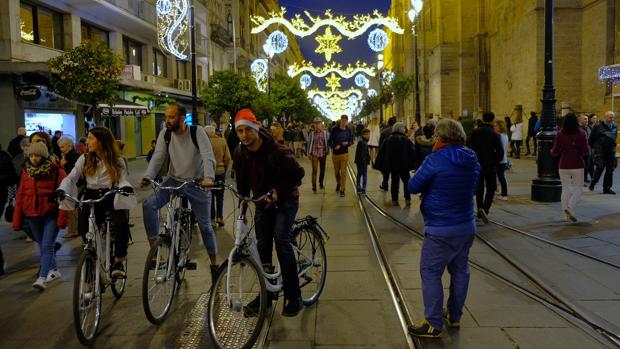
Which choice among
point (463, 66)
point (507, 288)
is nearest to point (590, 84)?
point (463, 66)

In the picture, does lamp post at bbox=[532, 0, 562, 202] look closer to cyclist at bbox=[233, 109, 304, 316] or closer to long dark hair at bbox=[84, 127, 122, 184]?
cyclist at bbox=[233, 109, 304, 316]

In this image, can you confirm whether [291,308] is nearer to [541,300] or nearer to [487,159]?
[541,300]

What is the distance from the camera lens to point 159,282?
542 centimetres

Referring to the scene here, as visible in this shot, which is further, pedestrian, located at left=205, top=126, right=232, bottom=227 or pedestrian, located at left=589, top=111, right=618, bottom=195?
pedestrian, located at left=589, top=111, right=618, bottom=195

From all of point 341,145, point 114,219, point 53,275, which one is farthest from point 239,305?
point 341,145

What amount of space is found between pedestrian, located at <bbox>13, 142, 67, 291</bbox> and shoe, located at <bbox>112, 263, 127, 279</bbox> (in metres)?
1.04

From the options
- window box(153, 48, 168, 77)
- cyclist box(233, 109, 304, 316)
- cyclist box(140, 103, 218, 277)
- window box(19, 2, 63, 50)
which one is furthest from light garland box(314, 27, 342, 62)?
cyclist box(233, 109, 304, 316)

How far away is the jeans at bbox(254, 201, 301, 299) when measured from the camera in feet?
16.7

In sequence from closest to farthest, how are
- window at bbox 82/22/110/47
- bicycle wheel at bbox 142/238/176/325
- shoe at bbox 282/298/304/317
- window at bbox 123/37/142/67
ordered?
bicycle wheel at bbox 142/238/176/325
shoe at bbox 282/298/304/317
window at bbox 82/22/110/47
window at bbox 123/37/142/67

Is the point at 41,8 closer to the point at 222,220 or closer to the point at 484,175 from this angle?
the point at 222,220

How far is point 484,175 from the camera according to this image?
33.3 ft

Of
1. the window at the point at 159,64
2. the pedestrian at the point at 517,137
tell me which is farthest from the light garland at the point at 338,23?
the window at the point at 159,64

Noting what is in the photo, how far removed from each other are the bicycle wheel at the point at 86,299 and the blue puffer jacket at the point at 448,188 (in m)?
2.74

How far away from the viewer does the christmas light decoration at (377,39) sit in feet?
77.7
